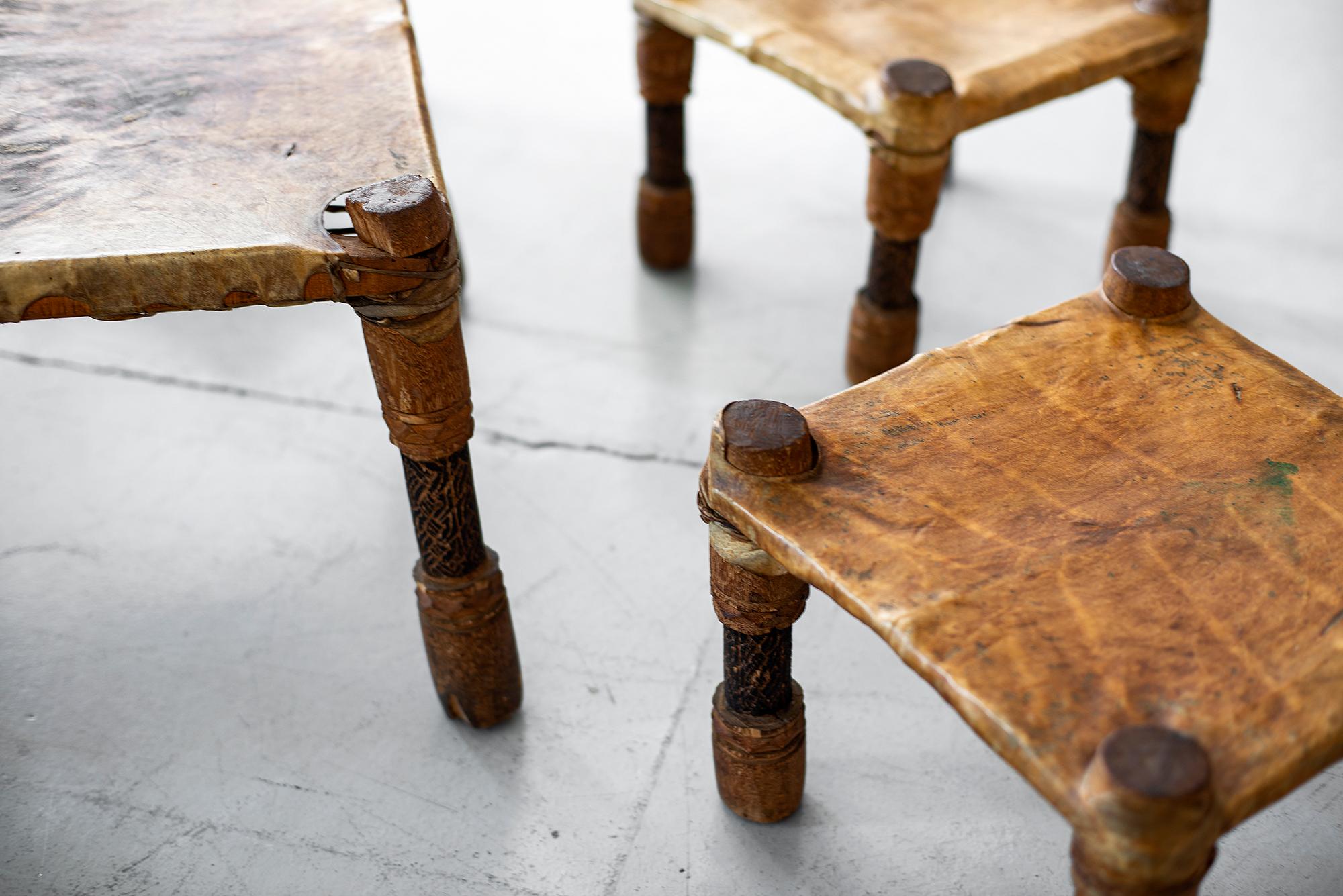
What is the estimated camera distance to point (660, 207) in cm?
199

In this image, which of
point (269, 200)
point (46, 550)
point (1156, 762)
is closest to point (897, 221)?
point (269, 200)

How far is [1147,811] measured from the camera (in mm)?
743

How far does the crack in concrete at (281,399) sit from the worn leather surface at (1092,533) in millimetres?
650

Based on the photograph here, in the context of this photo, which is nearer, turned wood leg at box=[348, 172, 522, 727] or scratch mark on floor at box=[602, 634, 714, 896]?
turned wood leg at box=[348, 172, 522, 727]

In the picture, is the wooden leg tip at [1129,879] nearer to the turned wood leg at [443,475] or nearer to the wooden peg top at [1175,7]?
the turned wood leg at [443,475]

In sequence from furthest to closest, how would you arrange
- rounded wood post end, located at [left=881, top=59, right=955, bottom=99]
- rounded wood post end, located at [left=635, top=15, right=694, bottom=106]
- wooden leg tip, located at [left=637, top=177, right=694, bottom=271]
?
wooden leg tip, located at [left=637, top=177, right=694, bottom=271] → rounded wood post end, located at [left=635, top=15, right=694, bottom=106] → rounded wood post end, located at [left=881, top=59, right=955, bottom=99]

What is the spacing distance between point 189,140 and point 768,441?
1.96 feet

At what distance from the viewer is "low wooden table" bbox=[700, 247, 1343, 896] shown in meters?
0.80

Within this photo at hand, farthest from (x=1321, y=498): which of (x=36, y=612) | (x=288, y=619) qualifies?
(x=36, y=612)

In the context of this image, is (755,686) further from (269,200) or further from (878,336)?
(878,336)

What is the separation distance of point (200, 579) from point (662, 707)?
56cm

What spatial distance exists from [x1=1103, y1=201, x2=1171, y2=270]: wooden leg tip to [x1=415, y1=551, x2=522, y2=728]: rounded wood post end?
101 cm

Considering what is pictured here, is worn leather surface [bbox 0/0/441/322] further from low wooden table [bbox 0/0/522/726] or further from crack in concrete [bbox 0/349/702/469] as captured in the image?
crack in concrete [bbox 0/349/702/469]

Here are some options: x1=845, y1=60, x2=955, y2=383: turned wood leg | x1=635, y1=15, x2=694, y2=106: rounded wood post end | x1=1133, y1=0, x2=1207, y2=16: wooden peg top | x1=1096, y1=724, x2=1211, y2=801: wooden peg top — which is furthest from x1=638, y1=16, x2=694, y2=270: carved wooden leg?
x1=1096, y1=724, x2=1211, y2=801: wooden peg top
